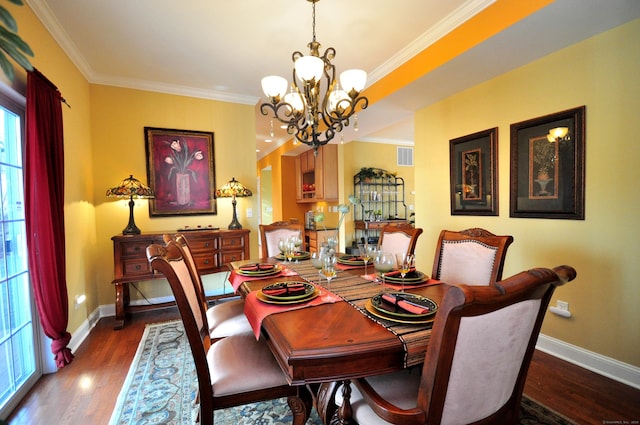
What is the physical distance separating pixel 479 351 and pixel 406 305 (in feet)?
1.35

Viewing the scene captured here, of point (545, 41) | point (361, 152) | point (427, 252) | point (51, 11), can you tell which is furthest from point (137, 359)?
point (361, 152)

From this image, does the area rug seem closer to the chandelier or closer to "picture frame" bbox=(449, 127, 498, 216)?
"picture frame" bbox=(449, 127, 498, 216)

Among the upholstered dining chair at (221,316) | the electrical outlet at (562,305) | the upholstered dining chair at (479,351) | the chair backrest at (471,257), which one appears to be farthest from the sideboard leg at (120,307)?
the electrical outlet at (562,305)

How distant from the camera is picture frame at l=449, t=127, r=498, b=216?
2.75m

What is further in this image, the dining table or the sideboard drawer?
the sideboard drawer

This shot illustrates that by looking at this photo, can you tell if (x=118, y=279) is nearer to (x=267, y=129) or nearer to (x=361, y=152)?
(x=267, y=129)

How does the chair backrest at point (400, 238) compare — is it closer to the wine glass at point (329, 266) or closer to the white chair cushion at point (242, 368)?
the wine glass at point (329, 266)

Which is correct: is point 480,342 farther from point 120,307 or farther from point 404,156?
point 404,156

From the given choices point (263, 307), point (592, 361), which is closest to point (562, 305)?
point (592, 361)

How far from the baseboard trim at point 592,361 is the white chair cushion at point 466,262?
1160 mm

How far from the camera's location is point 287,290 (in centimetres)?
146

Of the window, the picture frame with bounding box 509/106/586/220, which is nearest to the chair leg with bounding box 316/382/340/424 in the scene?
Answer: the window

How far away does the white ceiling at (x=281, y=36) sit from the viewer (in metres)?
2.05

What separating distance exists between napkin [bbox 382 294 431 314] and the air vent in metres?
5.69
